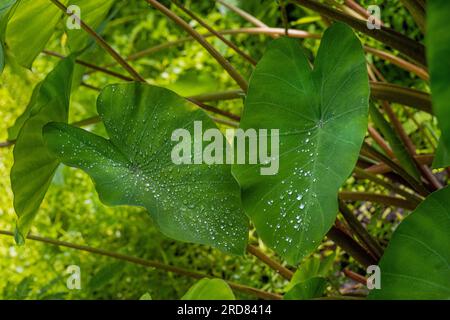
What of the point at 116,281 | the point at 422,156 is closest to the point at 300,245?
the point at 422,156

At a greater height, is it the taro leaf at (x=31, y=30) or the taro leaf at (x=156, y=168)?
the taro leaf at (x=31, y=30)

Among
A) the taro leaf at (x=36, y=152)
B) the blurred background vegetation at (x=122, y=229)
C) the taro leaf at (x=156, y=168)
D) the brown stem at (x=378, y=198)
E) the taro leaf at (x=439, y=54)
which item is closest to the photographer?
the taro leaf at (x=439, y=54)

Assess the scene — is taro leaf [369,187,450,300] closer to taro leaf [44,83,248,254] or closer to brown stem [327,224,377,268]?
taro leaf [44,83,248,254]

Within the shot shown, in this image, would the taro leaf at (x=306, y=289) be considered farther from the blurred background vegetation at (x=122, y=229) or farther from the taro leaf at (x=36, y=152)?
the blurred background vegetation at (x=122, y=229)

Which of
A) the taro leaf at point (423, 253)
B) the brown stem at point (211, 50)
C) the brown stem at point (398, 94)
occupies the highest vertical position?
the brown stem at point (211, 50)

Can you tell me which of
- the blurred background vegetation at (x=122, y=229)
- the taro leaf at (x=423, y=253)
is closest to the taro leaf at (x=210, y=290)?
the taro leaf at (x=423, y=253)

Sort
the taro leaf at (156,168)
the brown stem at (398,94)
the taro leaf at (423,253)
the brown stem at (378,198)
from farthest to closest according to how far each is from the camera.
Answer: the brown stem at (378,198)
the brown stem at (398,94)
the taro leaf at (156,168)
the taro leaf at (423,253)

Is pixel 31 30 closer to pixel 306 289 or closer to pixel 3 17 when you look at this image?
pixel 3 17

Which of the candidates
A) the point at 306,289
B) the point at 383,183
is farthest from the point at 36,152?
the point at 383,183
